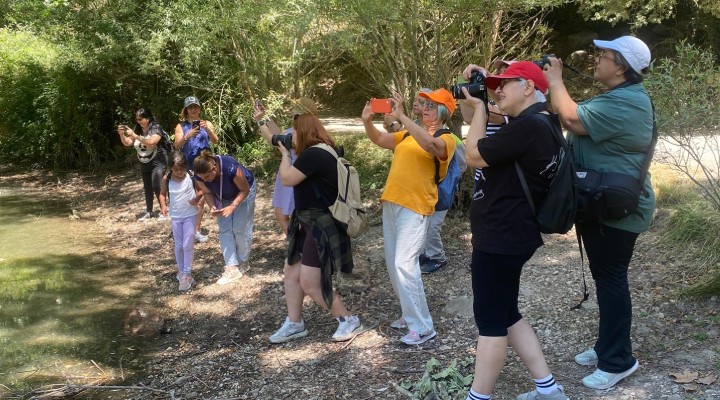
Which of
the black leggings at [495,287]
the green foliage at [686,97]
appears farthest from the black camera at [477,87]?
the green foliage at [686,97]

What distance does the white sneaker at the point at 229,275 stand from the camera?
6332 mm

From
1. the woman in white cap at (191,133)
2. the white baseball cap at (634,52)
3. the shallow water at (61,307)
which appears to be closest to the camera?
the white baseball cap at (634,52)

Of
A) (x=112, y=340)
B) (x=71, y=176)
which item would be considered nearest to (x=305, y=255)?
(x=112, y=340)

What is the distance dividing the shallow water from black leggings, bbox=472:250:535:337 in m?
3.08

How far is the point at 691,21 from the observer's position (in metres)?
12.3

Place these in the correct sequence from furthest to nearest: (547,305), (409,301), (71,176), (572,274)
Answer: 1. (71,176)
2. (572,274)
3. (547,305)
4. (409,301)

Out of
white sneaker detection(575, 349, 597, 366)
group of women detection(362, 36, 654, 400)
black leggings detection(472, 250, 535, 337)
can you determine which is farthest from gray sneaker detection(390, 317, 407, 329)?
black leggings detection(472, 250, 535, 337)

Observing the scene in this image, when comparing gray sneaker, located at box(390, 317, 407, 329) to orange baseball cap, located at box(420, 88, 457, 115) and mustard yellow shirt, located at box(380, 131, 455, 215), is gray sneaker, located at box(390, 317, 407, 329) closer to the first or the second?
mustard yellow shirt, located at box(380, 131, 455, 215)

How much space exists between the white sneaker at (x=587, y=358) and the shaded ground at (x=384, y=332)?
5 cm

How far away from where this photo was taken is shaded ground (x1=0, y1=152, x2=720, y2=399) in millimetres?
3842

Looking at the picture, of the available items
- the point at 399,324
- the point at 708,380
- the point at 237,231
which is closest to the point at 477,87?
the point at 708,380

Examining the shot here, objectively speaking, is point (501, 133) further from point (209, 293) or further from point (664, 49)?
point (664, 49)

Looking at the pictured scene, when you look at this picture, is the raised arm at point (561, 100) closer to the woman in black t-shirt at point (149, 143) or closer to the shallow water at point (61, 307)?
the shallow water at point (61, 307)

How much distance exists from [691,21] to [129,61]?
408 inches
